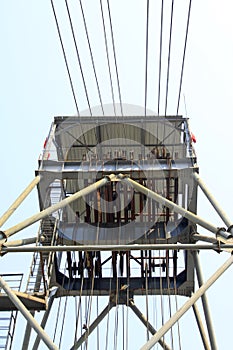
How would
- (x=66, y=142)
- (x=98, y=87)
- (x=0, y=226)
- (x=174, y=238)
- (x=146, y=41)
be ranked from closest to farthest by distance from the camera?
(x=146, y=41), (x=0, y=226), (x=98, y=87), (x=174, y=238), (x=66, y=142)

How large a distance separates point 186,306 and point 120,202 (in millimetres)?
5717

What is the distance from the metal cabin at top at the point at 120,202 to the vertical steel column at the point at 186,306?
336 cm

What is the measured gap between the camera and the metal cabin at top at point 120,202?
14.8 m

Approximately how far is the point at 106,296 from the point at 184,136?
5.90 m

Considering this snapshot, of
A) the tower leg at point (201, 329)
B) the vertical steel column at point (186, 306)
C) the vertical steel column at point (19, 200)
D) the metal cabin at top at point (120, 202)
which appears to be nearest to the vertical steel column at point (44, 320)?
the metal cabin at top at point (120, 202)

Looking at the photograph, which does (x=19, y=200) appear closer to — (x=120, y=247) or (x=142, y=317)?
(x=120, y=247)

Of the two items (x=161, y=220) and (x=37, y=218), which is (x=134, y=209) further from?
(x=37, y=218)

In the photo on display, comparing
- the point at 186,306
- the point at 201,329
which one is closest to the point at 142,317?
the point at 201,329

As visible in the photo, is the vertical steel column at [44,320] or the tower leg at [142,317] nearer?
the vertical steel column at [44,320]

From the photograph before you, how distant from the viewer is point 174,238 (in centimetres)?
1552

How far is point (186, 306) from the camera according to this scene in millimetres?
10781

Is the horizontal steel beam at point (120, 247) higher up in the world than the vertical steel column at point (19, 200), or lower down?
lower down

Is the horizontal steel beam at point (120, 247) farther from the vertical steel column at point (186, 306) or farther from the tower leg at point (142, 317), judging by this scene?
the tower leg at point (142, 317)

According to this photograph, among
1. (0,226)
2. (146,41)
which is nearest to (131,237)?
(0,226)
